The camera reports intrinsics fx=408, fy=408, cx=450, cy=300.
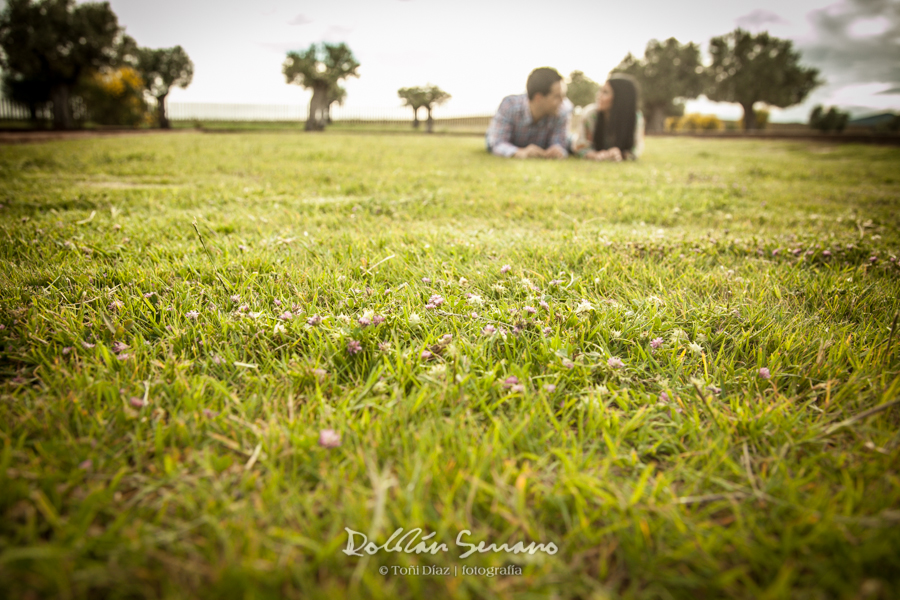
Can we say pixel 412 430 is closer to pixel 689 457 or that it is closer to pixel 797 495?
pixel 689 457

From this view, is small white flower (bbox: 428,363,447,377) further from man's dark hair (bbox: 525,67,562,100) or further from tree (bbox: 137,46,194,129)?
tree (bbox: 137,46,194,129)

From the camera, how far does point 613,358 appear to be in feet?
5.05

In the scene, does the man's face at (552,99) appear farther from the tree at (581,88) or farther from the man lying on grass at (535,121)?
the tree at (581,88)

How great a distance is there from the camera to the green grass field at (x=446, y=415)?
87 cm

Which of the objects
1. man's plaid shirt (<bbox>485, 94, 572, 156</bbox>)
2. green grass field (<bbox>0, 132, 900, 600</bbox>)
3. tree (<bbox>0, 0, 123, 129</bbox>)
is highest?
tree (<bbox>0, 0, 123, 129</bbox>)

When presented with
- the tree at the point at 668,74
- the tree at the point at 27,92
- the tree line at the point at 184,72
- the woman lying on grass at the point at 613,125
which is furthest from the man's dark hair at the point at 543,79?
the tree at the point at 668,74

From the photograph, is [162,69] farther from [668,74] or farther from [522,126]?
[668,74]

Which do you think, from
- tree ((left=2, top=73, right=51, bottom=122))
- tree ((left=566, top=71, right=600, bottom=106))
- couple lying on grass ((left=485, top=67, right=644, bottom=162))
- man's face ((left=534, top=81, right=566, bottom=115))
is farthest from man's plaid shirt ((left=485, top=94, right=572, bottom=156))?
tree ((left=566, top=71, right=600, bottom=106))

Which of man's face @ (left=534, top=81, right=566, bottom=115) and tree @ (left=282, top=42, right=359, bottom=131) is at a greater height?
tree @ (left=282, top=42, right=359, bottom=131)

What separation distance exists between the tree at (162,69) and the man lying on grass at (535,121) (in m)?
30.6

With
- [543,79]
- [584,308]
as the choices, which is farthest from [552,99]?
[584,308]

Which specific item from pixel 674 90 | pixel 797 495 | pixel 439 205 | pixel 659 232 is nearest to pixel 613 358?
pixel 797 495

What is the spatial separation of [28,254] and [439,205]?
10.1 ft

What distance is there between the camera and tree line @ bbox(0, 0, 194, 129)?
2186 centimetres
